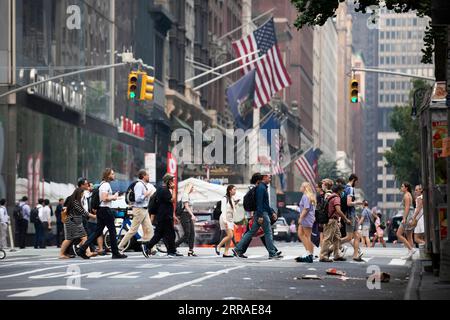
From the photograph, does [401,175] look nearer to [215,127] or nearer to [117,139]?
[215,127]

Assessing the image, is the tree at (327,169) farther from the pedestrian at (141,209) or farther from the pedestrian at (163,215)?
the pedestrian at (163,215)

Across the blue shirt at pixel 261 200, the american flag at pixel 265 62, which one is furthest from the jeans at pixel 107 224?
the american flag at pixel 265 62

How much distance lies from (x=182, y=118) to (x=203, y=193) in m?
27.0

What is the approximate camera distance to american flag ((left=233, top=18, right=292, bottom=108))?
235 feet

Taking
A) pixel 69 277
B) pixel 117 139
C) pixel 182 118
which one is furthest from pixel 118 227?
pixel 182 118

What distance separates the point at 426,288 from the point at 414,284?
3.70ft

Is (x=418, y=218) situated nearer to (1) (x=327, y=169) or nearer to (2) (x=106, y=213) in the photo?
→ (2) (x=106, y=213)

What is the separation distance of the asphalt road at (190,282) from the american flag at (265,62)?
155 feet

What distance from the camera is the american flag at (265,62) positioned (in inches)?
2817

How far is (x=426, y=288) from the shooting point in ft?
56.9

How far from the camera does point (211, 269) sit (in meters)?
21.8

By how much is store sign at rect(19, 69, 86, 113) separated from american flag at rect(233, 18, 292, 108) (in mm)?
16974

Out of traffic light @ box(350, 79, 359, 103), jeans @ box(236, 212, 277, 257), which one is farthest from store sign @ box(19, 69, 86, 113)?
jeans @ box(236, 212, 277, 257)

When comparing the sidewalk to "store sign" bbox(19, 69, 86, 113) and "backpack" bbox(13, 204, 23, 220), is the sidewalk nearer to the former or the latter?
"backpack" bbox(13, 204, 23, 220)
